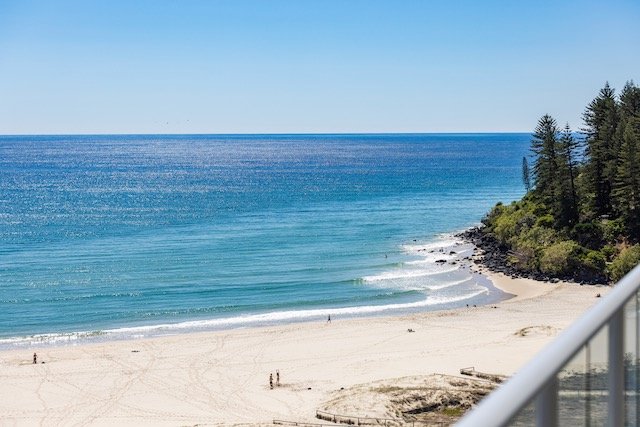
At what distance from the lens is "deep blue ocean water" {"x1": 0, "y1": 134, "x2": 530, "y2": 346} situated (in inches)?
1730

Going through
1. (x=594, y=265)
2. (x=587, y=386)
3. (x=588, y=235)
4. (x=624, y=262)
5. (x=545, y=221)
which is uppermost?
(x=587, y=386)

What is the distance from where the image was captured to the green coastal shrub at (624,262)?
4519 cm

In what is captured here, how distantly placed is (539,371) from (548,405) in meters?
0.17

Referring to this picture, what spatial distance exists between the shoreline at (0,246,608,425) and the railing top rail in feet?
75.2

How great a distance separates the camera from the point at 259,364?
32.6 metres

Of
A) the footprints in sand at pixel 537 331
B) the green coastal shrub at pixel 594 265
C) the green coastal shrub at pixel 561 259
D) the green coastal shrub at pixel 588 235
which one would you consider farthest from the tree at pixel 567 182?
the footprints in sand at pixel 537 331

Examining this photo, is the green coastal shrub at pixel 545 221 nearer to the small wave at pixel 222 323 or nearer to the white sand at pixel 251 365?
the small wave at pixel 222 323

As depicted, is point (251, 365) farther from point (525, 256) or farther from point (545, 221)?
point (545, 221)

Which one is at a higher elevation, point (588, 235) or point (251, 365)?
point (588, 235)

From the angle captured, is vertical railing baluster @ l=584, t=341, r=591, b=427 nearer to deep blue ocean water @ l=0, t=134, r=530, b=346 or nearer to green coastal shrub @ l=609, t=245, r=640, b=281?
deep blue ocean water @ l=0, t=134, r=530, b=346

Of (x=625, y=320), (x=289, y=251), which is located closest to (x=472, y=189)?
(x=289, y=251)

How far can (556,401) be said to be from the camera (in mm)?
1740

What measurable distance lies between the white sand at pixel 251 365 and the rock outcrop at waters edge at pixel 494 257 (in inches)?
299

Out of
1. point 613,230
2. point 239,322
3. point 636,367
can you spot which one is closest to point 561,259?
point 613,230
